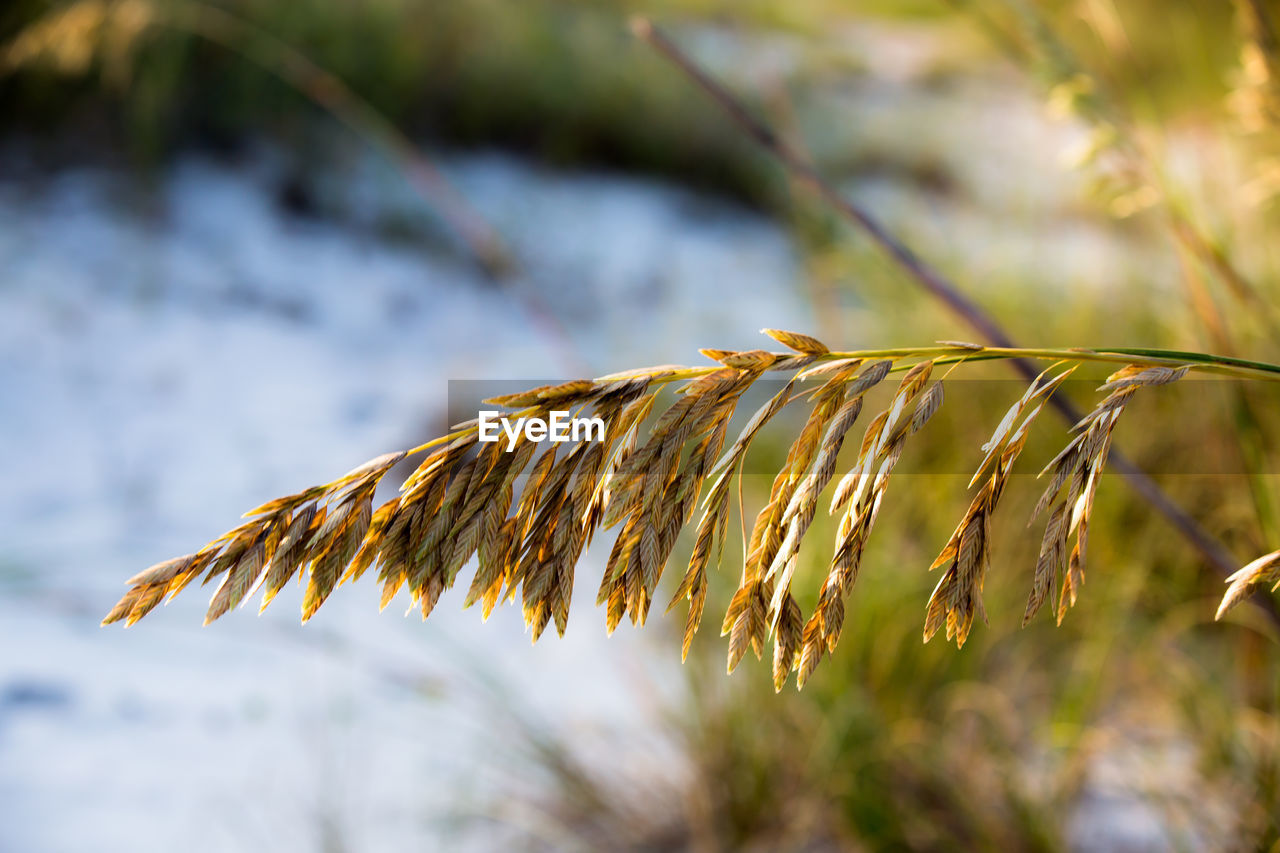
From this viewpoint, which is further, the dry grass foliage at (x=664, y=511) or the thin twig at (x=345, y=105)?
the thin twig at (x=345, y=105)

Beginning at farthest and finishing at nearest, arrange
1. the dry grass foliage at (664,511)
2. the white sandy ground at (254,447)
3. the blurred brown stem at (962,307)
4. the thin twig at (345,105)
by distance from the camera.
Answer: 1. the white sandy ground at (254,447)
2. the thin twig at (345,105)
3. the blurred brown stem at (962,307)
4. the dry grass foliage at (664,511)

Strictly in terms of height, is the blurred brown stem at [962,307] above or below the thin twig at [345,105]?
below

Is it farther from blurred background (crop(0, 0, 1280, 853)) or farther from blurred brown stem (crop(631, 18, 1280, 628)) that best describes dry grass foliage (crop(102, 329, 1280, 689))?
blurred background (crop(0, 0, 1280, 853))

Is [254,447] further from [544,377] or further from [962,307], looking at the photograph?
[962,307]

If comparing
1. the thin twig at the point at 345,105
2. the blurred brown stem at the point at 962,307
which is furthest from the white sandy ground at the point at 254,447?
the blurred brown stem at the point at 962,307

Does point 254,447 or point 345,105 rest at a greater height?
point 345,105

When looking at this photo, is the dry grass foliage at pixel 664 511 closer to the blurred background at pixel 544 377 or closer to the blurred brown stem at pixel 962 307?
the blurred brown stem at pixel 962 307

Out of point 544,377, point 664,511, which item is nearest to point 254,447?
point 544,377

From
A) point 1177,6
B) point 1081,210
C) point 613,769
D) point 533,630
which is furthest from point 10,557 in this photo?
point 1177,6
